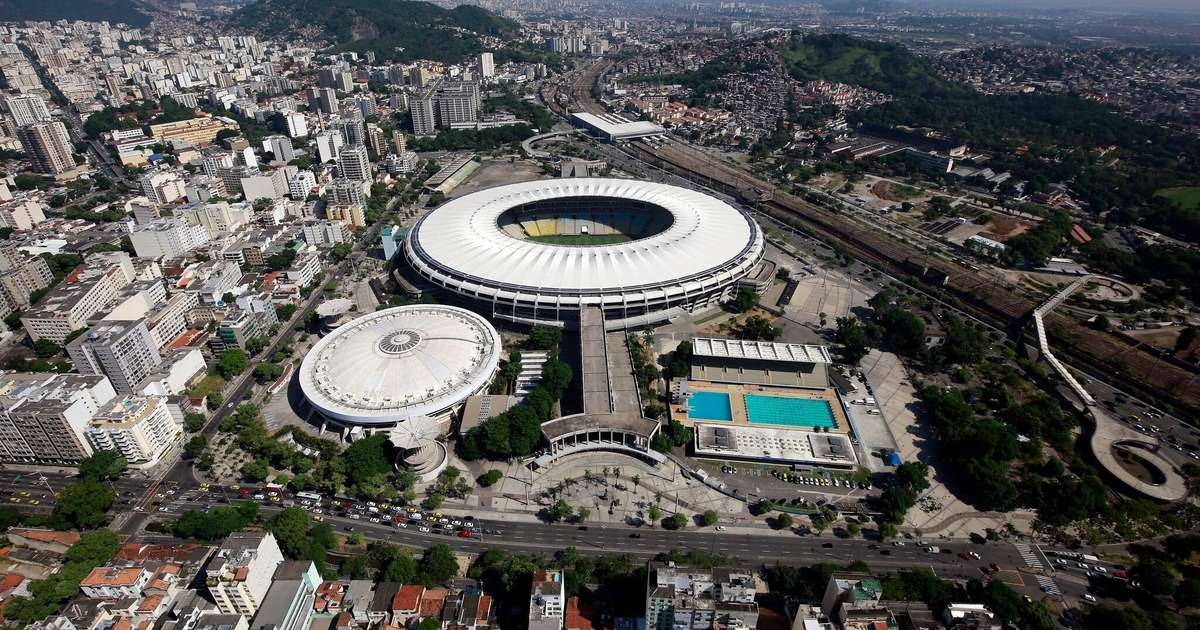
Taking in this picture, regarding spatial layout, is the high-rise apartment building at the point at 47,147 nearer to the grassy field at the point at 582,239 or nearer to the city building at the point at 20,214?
the city building at the point at 20,214

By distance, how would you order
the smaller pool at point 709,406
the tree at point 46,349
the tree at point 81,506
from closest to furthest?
the tree at point 81,506 → the smaller pool at point 709,406 → the tree at point 46,349

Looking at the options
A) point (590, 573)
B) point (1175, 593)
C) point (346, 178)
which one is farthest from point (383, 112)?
point (1175, 593)

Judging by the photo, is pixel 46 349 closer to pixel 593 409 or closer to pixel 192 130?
pixel 593 409

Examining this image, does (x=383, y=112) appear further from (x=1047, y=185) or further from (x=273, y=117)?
(x=1047, y=185)

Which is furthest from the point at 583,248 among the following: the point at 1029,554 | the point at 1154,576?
the point at 1154,576

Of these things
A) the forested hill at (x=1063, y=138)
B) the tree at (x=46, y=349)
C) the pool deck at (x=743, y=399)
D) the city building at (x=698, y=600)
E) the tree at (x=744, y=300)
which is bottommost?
the tree at (x=46, y=349)

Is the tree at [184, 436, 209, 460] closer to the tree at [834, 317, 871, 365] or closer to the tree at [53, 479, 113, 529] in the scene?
the tree at [53, 479, 113, 529]

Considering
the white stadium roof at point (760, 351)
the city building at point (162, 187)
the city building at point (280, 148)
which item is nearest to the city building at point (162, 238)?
the city building at point (162, 187)
